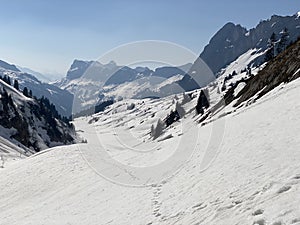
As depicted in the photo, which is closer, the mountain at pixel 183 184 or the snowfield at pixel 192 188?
the snowfield at pixel 192 188

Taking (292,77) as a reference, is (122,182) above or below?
below

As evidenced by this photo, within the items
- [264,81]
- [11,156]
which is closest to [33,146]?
[11,156]

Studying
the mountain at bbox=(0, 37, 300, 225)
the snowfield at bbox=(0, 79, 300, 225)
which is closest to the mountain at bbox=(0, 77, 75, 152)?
the mountain at bbox=(0, 37, 300, 225)

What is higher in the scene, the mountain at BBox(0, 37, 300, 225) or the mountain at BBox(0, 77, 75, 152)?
the mountain at BBox(0, 77, 75, 152)

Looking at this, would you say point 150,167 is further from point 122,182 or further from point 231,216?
point 231,216

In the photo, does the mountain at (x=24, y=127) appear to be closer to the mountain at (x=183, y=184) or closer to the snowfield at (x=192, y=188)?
the mountain at (x=183, y=184)

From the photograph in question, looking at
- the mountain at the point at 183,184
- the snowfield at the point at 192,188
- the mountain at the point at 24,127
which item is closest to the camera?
the snowfield at the point at 192,188

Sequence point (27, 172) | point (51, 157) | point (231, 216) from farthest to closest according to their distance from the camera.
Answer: point (51, 157)
point (27, 172)
point (231, 216)

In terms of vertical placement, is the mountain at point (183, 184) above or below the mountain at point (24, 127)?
below

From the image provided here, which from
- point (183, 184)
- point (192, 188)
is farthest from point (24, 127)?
point (192, 188)

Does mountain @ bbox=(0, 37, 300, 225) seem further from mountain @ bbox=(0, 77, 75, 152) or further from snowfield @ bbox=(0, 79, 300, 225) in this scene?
mountain @ bbox=(0, 77, 75, 152)

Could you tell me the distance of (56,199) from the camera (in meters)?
29.6

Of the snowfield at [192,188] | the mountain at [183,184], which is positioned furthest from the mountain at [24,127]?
the snowfield at [192,188]

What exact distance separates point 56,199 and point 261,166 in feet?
65.2
